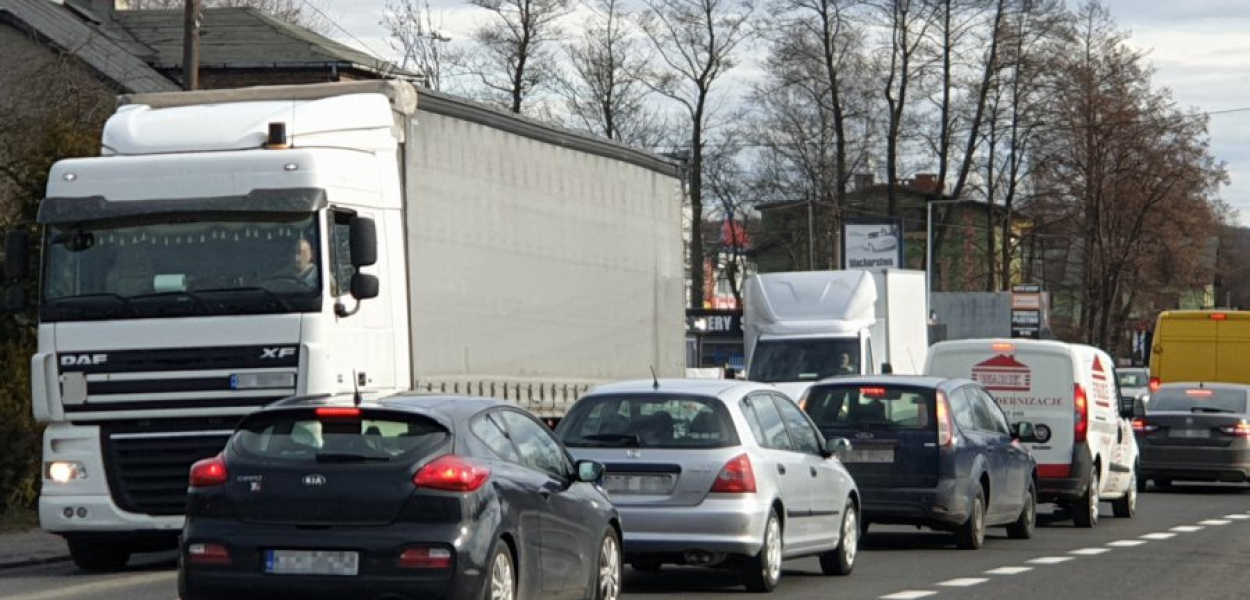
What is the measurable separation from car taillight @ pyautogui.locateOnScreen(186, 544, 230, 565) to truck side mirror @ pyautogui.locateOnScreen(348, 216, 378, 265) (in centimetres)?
507

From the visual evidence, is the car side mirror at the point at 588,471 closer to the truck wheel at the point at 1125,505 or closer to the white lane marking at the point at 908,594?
the white lane marking at the point at 908,594

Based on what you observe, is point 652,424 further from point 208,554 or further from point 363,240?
point 208,554

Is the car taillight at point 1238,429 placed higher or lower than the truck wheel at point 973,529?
lower

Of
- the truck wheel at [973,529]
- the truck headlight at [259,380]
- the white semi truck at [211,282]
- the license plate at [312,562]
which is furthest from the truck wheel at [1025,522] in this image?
the license plate at [312,562]

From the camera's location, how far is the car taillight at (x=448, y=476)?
10656 mm

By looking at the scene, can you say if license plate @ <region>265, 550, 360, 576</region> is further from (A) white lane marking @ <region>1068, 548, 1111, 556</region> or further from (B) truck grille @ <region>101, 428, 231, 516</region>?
Result: (A) white lane marking @ <region>1068, 548, 1111, 556</region>

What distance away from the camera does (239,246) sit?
15.7m

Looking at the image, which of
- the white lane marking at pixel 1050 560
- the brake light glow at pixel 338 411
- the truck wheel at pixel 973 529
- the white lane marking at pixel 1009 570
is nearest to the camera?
the brake light glow at pixel 338 411

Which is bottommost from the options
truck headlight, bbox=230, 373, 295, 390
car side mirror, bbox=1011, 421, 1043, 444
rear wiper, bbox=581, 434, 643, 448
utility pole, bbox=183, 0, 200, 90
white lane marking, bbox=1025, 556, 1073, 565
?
white lane marking, bbox=1025, 556, 1073, 565

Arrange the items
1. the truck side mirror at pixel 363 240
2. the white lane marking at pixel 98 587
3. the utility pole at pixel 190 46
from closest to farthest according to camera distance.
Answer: the white lane marking at pixel 98 587, the truck side mirror at pixel 363 240, the utility pole at pixel 190 46

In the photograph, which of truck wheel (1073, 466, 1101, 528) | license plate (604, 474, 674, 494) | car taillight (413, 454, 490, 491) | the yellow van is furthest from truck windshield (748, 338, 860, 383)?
car taillight (413, 454, 490, 491)

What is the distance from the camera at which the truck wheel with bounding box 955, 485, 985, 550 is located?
1900cm

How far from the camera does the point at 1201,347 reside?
132 ft

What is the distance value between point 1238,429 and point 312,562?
2269 cm
